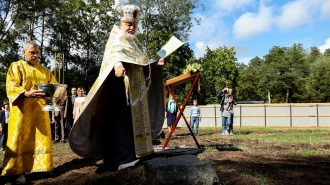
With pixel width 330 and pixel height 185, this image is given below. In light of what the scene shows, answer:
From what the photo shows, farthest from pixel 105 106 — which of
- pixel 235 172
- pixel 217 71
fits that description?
pixel 217 71

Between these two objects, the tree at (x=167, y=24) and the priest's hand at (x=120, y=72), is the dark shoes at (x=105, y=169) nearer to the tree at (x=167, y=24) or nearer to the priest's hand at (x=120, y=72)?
the priest's hand at (x=120, y=72)

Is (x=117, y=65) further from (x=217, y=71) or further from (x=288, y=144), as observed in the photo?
(x=217, y=71)

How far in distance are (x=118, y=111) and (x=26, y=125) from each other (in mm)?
1295

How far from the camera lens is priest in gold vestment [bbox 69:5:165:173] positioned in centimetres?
482

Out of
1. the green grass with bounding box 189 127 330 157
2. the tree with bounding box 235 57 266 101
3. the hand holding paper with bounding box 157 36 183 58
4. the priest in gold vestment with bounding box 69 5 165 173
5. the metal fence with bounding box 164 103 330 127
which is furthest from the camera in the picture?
the tree with bounding box 235 57 266 101

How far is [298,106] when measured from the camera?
24.9 meters

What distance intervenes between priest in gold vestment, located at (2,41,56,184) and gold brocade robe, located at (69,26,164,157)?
53 centimetres

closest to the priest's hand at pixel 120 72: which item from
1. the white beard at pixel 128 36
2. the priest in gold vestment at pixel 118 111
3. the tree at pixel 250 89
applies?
the priest in gold vestment at pixel 118 111

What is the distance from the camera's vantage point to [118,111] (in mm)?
4941

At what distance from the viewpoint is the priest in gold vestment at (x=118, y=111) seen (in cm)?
482

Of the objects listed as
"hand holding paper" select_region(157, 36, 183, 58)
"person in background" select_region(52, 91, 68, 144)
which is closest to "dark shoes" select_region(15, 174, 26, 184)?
"hand holding paper" select_region(157, 36, 183, 58)

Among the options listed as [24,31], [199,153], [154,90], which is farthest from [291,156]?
[24,31]

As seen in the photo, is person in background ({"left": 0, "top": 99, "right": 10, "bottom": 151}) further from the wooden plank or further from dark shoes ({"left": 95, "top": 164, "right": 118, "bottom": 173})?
dark shoes ({"left": 95, "top": 164, "right": 118, "bottom": 173})

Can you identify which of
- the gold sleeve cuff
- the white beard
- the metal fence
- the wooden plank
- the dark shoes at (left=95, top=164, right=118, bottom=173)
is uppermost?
the white beard
